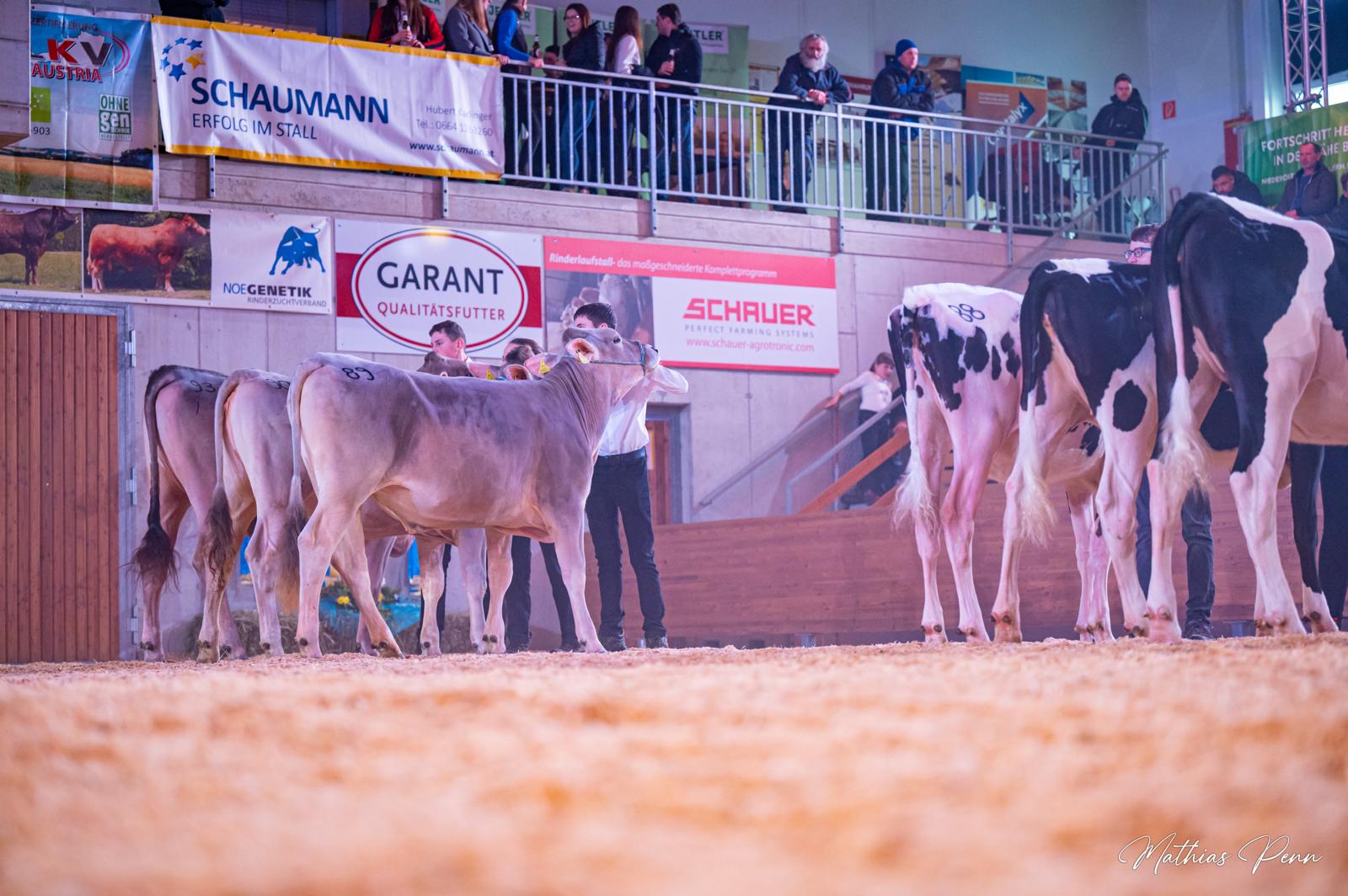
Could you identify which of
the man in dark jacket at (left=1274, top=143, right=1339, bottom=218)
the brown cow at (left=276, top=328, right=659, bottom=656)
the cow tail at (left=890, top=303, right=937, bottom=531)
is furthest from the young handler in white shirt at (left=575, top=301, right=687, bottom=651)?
the man in dark jacket at (left=1274, top=143, right=1339, bottom=218)

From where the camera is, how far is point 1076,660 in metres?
3.43

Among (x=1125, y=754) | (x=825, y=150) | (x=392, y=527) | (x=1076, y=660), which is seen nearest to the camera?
(x=1125, y=754)

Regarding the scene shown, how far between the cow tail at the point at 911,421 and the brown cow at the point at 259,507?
254cm

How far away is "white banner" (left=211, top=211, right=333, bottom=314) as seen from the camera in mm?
12453

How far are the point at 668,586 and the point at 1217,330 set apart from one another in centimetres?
710

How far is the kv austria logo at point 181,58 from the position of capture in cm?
1200

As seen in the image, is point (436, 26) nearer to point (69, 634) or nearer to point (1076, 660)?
point (69, 634)

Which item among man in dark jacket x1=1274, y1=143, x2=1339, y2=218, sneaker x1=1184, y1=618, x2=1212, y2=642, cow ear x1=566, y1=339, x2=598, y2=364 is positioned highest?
man in dark jacket x1=1274, y1=143, x2=1339, y2=218

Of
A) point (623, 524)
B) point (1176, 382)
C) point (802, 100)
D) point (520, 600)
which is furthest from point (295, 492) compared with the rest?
point (802, 100)

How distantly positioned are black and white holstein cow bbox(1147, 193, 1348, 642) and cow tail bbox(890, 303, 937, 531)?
7.02ft

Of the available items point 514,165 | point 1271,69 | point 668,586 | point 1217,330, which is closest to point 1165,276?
point 1217,330

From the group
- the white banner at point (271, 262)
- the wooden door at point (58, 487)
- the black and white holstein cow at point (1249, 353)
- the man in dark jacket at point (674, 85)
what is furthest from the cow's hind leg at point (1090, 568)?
the wooden door at point (58, 487)

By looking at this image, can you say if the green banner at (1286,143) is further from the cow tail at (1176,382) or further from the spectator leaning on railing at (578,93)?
the cow tail at (1176,382)

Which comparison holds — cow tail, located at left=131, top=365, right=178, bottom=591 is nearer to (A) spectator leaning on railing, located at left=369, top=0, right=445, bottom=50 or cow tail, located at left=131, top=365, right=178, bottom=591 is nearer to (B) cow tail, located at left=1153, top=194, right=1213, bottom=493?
(B) cow tail, located at left=1153, top=194, right=1213, bottom=493
